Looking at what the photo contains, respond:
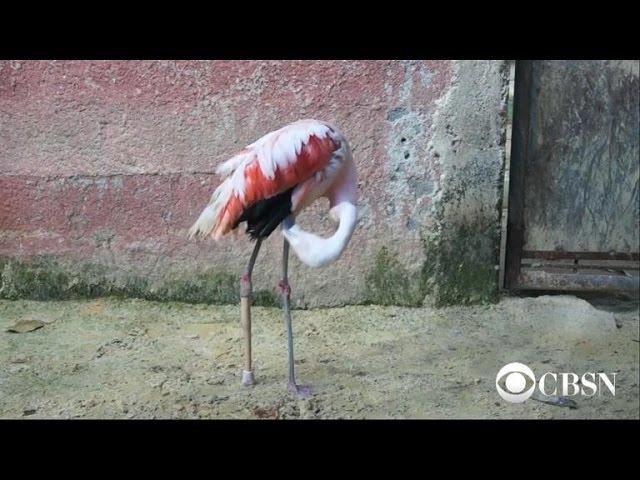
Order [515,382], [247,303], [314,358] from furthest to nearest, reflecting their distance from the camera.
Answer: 1. [314,358]
2. [515,382]
3. [247,303]

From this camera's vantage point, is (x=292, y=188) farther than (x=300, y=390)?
No

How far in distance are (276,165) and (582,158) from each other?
177 cm

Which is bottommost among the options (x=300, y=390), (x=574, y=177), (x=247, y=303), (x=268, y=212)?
(x=300, y=390)

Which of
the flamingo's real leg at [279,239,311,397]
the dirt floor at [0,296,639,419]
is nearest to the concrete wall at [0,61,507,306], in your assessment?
the dirt floor at [0,296,639,419]

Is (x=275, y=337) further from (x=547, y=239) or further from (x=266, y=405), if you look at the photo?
(x=547, y=239)

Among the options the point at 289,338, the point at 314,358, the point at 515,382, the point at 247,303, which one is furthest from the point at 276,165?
the point at 515,382

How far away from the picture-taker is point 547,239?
382 centimetres

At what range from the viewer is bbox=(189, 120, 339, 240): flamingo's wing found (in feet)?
9.14

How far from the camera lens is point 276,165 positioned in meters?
2.78

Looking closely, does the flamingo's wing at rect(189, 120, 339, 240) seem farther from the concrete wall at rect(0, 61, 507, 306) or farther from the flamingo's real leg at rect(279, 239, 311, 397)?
the concrete wall at rect(0, 61, 507, 306)

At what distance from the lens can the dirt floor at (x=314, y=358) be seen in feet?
9.60

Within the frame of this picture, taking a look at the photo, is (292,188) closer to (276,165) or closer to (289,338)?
(276,165)

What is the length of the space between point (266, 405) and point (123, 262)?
1.37 meters

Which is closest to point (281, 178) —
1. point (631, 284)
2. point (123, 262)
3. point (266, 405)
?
point (266, 405)
